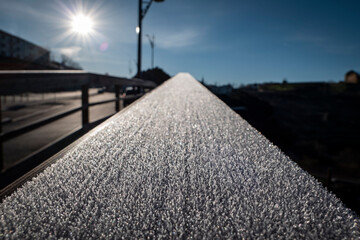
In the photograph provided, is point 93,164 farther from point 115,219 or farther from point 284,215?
point 284,215

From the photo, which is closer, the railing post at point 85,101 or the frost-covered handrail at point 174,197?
the frost-covered handrail at point 174,197

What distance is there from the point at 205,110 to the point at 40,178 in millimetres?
576

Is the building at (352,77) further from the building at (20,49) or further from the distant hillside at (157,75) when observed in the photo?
the building at (20,49)

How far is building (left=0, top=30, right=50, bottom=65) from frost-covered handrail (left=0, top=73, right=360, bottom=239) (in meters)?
60.4

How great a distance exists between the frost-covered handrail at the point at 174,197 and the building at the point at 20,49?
60430 millimetres

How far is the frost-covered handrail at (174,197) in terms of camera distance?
0.24m

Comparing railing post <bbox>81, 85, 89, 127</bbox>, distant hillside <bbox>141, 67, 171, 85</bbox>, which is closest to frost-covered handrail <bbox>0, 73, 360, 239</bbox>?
railing post <bbox>81, 85, 89, 127</bbox>

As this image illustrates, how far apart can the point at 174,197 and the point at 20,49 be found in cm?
7544

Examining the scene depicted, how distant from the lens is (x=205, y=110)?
2.64ft

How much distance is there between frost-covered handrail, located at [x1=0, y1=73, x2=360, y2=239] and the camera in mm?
236

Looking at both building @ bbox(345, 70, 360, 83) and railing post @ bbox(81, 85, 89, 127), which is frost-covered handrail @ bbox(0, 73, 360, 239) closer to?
railing post @ bbox(81, 85, 89, 127)

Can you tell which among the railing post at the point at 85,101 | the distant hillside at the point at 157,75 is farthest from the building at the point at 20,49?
the railing post at the point at 85,101

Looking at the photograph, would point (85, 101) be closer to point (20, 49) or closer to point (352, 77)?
point (20, 49)

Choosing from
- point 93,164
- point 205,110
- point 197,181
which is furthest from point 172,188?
point 205,110
